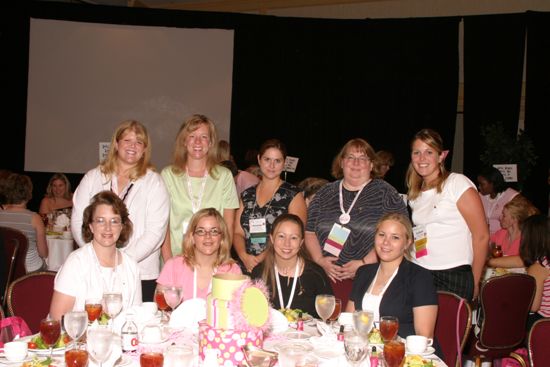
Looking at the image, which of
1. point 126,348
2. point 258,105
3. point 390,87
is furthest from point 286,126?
point 126,348

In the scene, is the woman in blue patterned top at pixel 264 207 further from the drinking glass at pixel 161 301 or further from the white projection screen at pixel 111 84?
the white projection screen at pixel 111 84

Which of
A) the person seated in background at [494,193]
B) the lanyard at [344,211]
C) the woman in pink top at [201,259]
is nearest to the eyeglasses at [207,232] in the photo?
the woman in pink top at [201,259]

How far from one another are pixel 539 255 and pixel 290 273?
5.58 ft

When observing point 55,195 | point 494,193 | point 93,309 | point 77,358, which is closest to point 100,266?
point 93,309

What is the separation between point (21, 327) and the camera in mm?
2764

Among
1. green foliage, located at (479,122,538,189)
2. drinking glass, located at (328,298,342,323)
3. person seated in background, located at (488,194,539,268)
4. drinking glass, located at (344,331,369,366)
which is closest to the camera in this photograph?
drinking glass, located at (344,331,369,366)

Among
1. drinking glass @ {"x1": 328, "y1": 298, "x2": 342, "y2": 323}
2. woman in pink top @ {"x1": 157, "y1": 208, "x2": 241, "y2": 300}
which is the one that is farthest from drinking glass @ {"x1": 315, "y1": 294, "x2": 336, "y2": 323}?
woman in pink top @ {"x1": 157, "y1": 208, "x2": 241, "y2": 300}

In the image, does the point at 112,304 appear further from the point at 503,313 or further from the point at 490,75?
the point at 490,75

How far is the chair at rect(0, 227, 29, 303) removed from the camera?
487 centimetres

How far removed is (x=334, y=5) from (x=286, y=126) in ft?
7.84

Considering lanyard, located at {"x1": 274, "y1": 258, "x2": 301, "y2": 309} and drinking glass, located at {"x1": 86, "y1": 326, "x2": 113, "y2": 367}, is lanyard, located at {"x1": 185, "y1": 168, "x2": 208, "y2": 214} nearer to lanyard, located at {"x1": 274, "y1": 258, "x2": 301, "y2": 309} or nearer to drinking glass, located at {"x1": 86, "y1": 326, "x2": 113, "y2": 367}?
lanyard, located at {"x1": 274, "y1": 258, "x2": 301, "y2": 309}

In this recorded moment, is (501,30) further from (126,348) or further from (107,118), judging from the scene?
(126,348)

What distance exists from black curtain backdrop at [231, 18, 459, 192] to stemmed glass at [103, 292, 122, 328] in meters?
7.40

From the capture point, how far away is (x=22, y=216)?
5.43 meters
